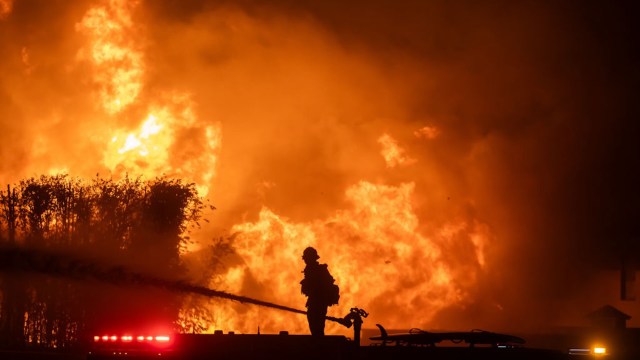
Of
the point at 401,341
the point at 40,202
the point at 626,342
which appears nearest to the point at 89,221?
the point at 40,202

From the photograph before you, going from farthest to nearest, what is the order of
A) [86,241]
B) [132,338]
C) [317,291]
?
[86,241] < [317,291] < [132,338]

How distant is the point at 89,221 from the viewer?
2921 inches

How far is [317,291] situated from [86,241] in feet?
162

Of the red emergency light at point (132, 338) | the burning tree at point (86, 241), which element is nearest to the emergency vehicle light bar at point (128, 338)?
the red emergency light at point (132, 338)

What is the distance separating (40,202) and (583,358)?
5825cm

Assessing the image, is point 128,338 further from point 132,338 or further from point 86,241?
point 86,241

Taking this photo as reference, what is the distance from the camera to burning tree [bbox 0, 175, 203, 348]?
7044 cm

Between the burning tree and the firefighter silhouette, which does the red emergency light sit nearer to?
the firefighter silhouette

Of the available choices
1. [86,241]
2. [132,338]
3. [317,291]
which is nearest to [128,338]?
[132,338]

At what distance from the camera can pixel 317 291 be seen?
2653cm

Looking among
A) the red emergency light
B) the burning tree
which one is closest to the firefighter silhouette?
the red emergency light

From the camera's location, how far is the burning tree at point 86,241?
7044 centimetres

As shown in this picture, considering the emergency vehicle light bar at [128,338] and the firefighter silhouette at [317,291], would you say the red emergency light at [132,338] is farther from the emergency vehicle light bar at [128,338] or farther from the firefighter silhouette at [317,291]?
the firefighter silhouette at [317,291]

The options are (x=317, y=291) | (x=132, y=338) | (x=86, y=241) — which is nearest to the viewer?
(x=132, y=338)
